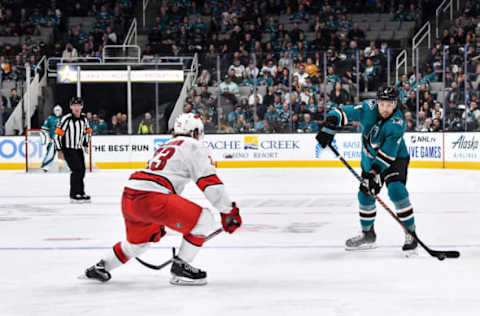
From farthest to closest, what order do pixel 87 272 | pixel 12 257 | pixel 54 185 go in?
pixel 54 185, pixel 12 257, pixel 87 272

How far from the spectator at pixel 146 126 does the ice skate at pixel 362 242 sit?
11.8 metres

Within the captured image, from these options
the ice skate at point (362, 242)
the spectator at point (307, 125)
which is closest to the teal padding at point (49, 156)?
the spectator at point (307, 125)

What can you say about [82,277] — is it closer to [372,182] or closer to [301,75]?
[372,182]

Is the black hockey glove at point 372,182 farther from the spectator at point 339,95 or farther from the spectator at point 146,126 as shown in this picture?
the spectator at point 146,126

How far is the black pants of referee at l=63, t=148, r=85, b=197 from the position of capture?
945cm

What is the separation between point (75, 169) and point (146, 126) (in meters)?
7.52

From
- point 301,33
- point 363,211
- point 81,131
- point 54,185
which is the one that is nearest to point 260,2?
point 301,33

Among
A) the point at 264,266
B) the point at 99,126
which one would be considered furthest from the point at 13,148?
the point at 264,266

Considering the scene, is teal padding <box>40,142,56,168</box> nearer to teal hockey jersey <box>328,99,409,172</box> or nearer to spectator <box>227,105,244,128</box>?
spectator <box>227,105,244,128</box>

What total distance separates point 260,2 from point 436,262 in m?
18.6

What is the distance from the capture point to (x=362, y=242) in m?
5.52

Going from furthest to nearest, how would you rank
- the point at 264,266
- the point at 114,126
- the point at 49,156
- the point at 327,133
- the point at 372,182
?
1. the point at 114,126
2. the point at 49,156
3. the point at 327,133
4. the point at 372,182
5. the point at 264,266

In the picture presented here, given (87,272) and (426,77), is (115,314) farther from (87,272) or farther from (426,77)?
(426,77)

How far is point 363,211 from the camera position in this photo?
5633 millimetres
